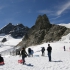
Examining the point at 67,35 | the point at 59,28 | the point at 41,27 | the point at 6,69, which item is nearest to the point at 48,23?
the point at 41,27

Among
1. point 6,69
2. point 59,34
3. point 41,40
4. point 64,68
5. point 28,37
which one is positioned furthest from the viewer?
point 28,37

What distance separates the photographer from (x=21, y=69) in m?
15.6

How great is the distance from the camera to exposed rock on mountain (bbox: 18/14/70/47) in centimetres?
8554

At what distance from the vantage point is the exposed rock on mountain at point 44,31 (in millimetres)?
85537

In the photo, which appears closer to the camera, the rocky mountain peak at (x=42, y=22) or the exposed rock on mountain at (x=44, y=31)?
the exposed rock on mountain at (x=44, y=31)

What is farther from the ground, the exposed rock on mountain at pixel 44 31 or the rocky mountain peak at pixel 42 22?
the rocky mountain peak at pixel 42 22

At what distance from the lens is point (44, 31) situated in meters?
95.6

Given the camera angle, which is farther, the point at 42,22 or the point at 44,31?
the point at 42,22

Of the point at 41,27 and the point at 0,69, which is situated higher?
the point at 41,27

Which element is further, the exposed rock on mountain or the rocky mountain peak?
the rocky mountain peak

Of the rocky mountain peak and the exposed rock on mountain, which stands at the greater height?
the rocky mountain peak

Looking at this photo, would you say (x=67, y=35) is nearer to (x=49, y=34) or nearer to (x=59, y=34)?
(x=59, y=34)

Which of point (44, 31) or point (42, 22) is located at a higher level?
point (42, 22)

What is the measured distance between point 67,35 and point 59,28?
12.1 m
